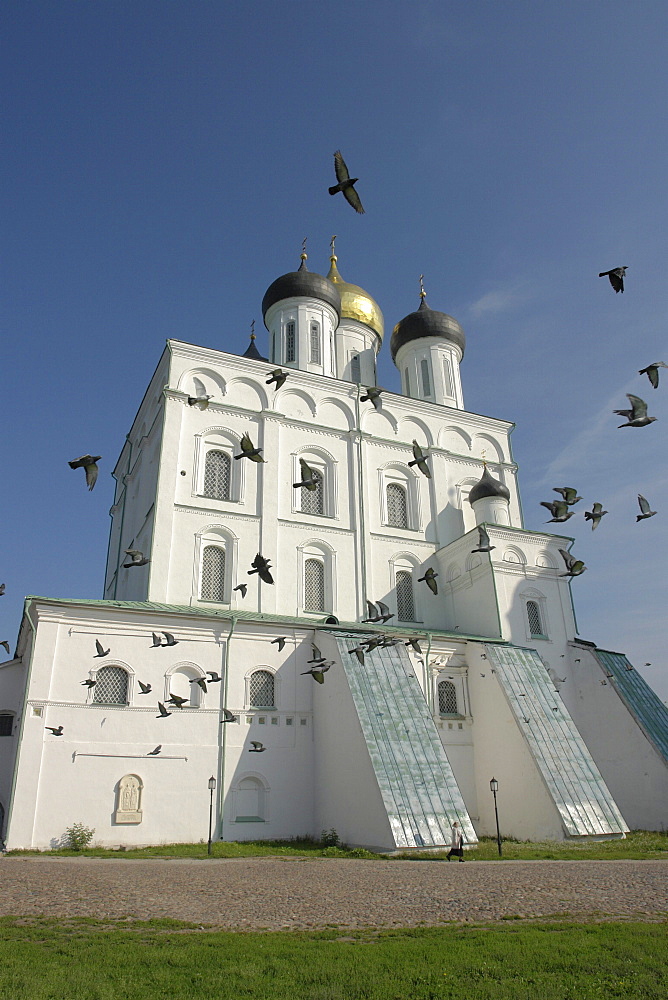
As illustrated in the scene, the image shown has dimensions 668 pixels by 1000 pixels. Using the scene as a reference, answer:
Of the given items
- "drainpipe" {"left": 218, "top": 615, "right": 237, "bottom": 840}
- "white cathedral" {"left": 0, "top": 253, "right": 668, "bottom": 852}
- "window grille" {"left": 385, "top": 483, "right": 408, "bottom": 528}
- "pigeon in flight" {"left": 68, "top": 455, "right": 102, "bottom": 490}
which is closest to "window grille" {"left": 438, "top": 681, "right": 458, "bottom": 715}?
"white cathedral" {"left": 0, "top": 253, "right": 668, "bottom": 852}

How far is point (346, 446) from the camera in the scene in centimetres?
2419

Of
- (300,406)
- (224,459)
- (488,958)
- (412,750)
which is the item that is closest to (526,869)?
(412,750)

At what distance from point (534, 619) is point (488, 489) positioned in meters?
4.89

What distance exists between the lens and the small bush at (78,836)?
46.1 feet

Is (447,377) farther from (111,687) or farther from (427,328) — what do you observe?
(111,687)

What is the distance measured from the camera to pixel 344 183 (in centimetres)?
915

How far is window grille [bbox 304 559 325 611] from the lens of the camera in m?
21.4

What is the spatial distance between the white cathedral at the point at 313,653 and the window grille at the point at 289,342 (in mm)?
139

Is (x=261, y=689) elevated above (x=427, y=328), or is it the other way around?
(x=427, y=328)

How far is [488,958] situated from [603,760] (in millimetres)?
15805

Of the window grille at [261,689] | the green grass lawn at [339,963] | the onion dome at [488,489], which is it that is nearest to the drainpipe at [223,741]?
the window grille at [261,689]

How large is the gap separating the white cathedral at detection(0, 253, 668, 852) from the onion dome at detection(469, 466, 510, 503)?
2.8 inches

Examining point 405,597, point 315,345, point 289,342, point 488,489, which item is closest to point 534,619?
point 405,597

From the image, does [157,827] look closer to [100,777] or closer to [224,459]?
[100,777]
